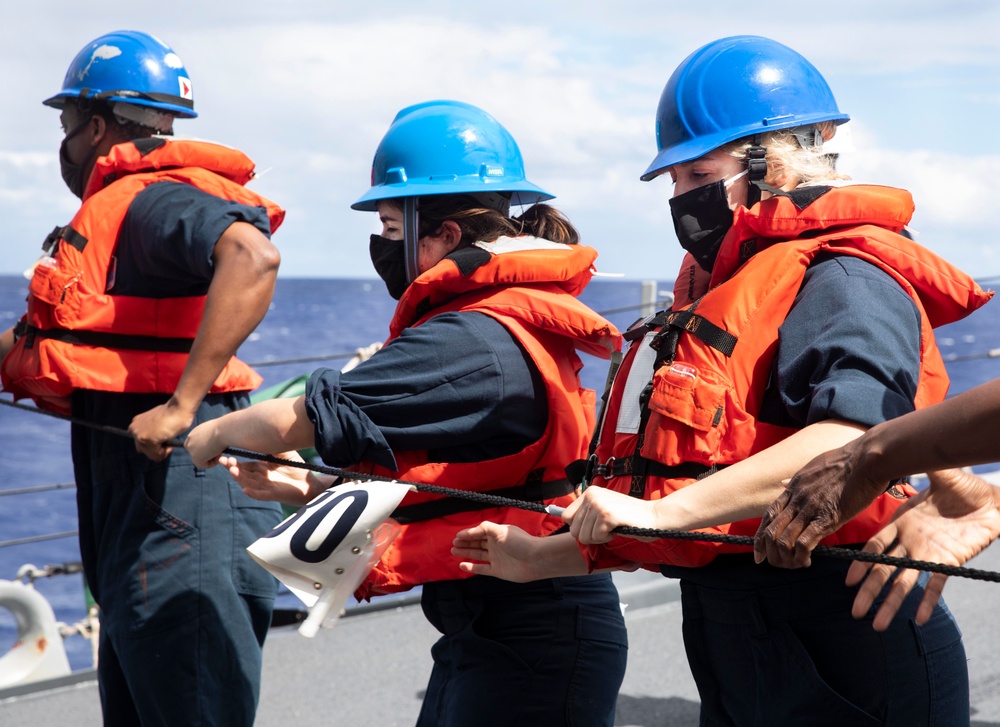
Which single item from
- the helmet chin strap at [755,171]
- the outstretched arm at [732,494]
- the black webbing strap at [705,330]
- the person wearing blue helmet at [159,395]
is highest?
the helmet chin strap at [755,171]

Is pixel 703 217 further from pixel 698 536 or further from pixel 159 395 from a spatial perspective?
pixel 159 395

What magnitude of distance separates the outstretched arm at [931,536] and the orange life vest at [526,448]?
2.65 feet

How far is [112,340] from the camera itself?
130 inches

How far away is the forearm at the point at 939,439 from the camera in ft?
4.62

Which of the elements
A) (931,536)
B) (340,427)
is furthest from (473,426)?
(931,536)

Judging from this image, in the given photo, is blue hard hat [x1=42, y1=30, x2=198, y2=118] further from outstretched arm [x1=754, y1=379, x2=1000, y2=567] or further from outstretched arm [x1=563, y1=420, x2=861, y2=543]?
outstretched arm [x1=754, y1=379, x2=1000, y2=567]

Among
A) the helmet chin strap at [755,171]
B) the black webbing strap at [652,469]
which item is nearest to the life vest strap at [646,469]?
the black webbing strap at [652,469]

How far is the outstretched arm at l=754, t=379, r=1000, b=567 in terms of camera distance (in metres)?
1.42

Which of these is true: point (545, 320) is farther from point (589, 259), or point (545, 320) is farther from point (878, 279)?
point (878, 279)

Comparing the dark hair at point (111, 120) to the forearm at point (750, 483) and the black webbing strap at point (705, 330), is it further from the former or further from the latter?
the forearm at point (750, 483)

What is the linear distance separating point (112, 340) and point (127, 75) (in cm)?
87

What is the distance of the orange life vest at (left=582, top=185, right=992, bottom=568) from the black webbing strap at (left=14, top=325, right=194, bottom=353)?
68.7 inches

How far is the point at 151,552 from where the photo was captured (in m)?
3.23

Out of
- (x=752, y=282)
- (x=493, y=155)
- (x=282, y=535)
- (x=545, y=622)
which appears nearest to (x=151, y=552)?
(x=282, y=535)
